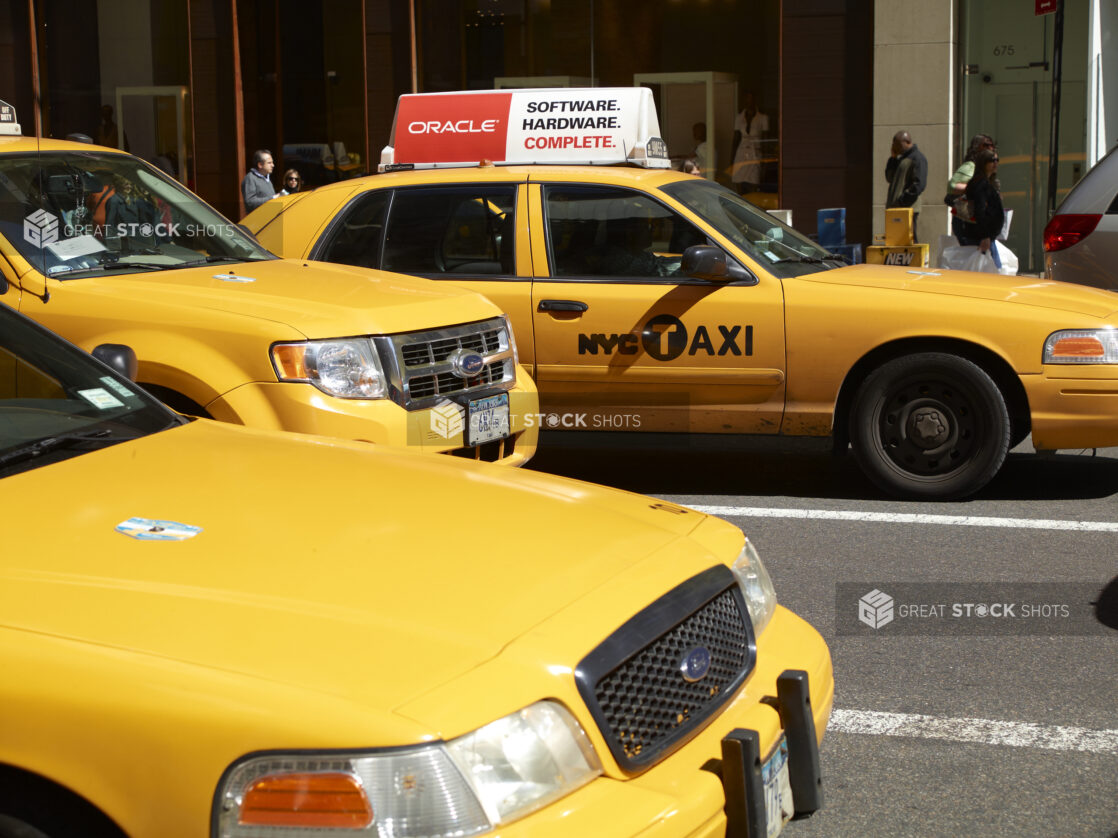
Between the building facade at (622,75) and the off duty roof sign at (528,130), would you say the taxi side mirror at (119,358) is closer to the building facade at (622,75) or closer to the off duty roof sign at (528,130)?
the off duty roof sign at (528,130)

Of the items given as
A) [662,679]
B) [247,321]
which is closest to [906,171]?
[247,321]

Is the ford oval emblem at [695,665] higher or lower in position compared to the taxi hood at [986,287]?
lower

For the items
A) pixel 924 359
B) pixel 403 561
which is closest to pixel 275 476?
pixel 403 561

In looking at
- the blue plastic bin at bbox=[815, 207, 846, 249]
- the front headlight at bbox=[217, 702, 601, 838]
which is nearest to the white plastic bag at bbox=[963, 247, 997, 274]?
the blue plastic bin at bbox=[815, 207, 846, 249]

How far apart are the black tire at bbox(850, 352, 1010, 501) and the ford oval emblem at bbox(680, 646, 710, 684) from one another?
450cm

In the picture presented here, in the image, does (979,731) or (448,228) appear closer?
(979,731)

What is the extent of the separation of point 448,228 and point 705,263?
5.15 ft

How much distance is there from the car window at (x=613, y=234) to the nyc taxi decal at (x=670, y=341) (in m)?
0.32

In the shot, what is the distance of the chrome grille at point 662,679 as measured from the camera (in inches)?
96.0

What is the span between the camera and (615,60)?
17594 mm

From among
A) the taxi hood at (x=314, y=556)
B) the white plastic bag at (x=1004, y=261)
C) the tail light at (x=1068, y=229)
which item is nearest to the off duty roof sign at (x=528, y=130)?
the tail light at (x=1068, y=229)

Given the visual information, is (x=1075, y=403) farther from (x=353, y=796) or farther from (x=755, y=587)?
(x=353, y=796)

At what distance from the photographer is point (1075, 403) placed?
675 centimetres

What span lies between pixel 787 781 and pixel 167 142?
17.8 metres
